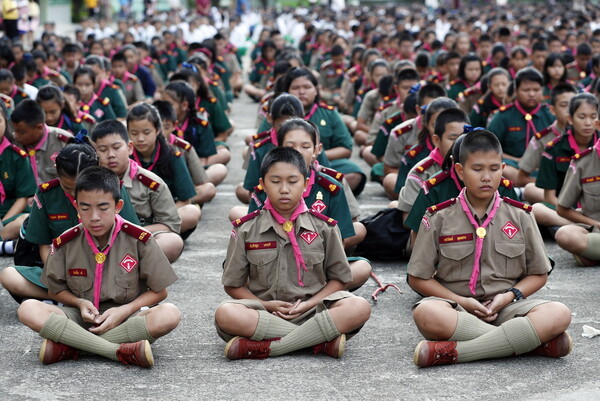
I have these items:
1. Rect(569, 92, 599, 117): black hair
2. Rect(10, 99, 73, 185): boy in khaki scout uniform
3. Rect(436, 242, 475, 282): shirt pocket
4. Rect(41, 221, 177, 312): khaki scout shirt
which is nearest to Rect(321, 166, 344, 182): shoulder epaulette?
Rect(436, 242, 475, 282): shirt pocket

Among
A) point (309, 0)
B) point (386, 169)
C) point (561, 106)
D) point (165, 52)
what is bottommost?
point (309, 0)

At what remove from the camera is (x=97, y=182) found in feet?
13.5

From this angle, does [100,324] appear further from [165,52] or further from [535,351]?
[165,52]

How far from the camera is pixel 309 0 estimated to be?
4584 centimetres

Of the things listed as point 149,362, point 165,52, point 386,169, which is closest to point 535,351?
point 149,362

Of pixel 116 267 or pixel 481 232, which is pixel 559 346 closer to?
pixel 481 232

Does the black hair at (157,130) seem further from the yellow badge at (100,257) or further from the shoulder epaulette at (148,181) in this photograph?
the yellow badge at (100,257)

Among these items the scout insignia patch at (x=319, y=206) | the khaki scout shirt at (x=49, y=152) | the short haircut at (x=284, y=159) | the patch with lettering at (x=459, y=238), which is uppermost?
the short haircut at (x=284, y=159)

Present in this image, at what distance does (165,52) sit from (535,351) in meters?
14.7

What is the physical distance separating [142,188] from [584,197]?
2.53 metres

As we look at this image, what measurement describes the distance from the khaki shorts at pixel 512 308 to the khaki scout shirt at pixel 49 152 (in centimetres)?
322

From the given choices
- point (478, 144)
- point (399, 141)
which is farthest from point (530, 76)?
point (478, 144)

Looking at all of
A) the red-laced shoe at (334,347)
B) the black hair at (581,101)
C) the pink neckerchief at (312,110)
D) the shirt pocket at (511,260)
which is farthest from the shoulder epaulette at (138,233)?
the pink neckerchief at (312,110)

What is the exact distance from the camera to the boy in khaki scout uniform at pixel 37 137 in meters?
6.28
